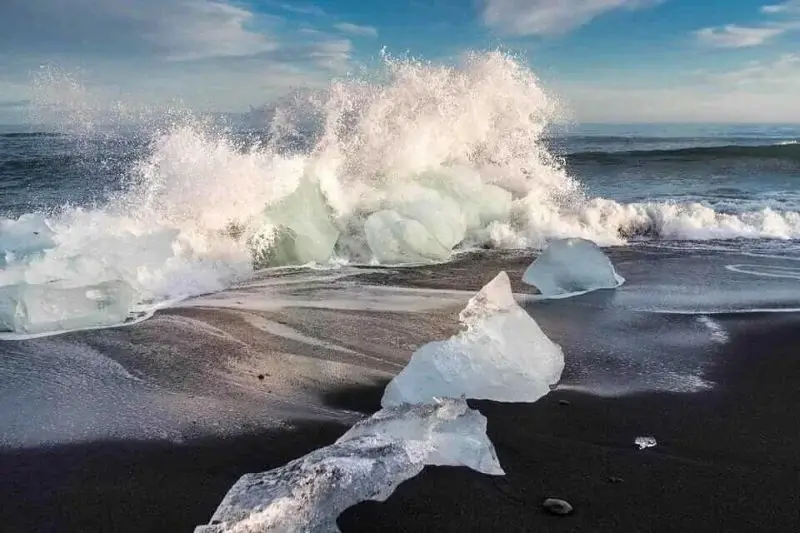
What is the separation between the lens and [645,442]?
9.21 ft

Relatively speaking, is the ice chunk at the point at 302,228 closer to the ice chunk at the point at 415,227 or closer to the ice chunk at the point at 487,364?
the ice chunk at the point at 415,227

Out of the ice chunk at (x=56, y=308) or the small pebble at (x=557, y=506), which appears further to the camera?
the ice chunk at (x=56, y=308)

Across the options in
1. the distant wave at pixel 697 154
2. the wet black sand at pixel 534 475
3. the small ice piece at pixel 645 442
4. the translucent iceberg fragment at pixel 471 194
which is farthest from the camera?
the distant wave at pixel 697 154

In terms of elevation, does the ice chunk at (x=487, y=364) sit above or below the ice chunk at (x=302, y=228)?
below

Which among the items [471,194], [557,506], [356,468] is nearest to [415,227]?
[471,194]

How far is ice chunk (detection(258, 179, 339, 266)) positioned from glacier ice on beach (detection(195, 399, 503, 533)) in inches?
160

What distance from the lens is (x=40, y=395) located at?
340cm

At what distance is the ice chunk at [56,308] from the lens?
14.5 feet

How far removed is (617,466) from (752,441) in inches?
28.2

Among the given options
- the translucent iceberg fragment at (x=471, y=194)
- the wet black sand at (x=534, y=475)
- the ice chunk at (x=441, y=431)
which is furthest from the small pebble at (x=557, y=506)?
the translucent iceberg fragment at (x=471, y=194)

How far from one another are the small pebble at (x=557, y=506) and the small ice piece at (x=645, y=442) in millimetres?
649

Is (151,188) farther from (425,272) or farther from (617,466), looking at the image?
(617,466)

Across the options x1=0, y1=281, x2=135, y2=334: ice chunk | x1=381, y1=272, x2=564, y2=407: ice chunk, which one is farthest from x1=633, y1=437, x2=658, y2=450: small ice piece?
x1=0, y1=281, x2=135, y2=334: ice chunk

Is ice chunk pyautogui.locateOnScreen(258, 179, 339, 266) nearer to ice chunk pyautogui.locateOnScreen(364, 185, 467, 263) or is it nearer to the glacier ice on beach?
ice chunk pyautogui.locateOnScreen(364, 185, 467, 263)
